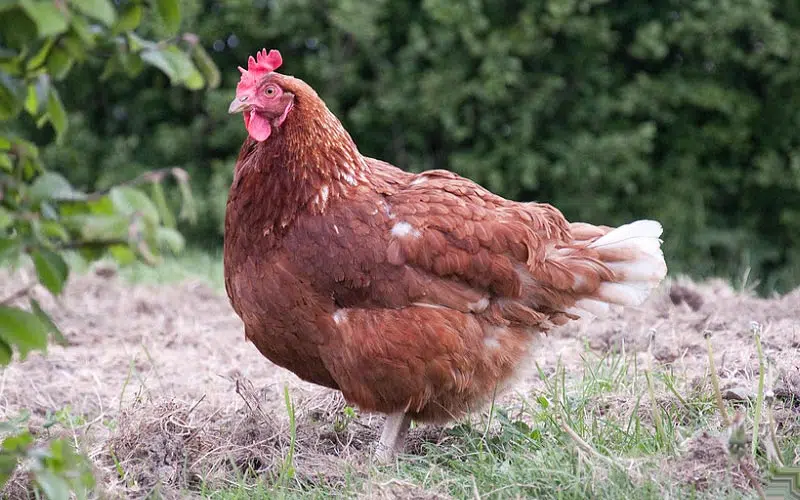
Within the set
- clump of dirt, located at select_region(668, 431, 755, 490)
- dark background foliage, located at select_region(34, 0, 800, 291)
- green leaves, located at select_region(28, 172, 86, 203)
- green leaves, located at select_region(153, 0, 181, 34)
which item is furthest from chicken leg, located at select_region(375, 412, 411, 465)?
dark background foliage, located at select_region(34, 0, 800, 291)

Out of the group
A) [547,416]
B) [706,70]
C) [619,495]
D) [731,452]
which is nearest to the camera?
[731,452]

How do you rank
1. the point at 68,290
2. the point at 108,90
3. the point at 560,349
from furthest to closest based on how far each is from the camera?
the point at 108,90, the point at 68,290, the point at 560,349

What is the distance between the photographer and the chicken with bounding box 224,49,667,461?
3.21 metres

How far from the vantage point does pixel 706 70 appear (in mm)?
8289

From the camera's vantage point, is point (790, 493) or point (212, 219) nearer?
point (790, 493)

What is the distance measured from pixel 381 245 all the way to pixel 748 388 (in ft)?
4.43

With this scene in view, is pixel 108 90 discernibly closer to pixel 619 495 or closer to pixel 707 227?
pixel 707 227

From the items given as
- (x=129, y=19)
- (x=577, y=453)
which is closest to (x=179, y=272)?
(x=577, y=453)

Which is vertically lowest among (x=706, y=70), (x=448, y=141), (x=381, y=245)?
(x=448, y=141)

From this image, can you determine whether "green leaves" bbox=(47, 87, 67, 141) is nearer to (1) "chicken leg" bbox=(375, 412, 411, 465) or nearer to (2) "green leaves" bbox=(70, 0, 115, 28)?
(2) "green leaves" bbox=(70, 0, 115, 28)

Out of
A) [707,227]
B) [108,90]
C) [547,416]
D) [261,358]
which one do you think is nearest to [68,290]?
[261,358]

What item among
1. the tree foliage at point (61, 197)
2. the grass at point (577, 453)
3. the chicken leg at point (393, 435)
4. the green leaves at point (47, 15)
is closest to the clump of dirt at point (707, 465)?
the grass at point (577, 453)

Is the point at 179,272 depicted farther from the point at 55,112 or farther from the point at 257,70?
the point at 55,112

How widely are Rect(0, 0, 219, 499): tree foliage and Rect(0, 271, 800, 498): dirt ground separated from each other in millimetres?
456
